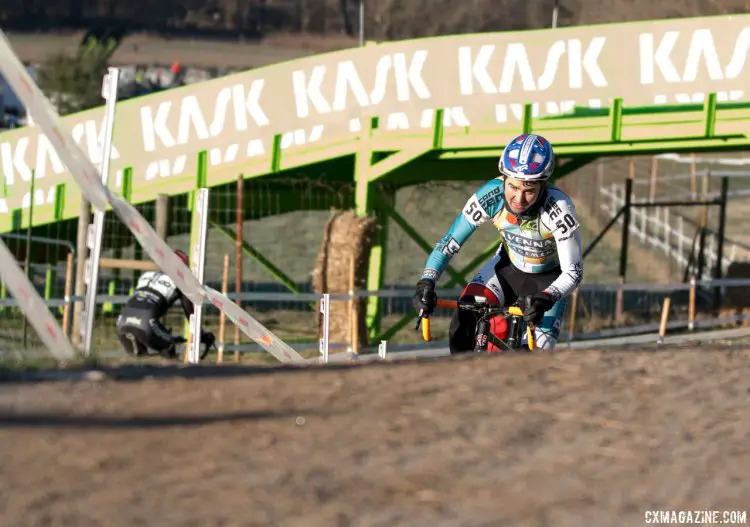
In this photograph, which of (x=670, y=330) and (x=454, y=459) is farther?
(x=670, y=330)

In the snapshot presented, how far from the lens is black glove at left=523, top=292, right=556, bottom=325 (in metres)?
8.22

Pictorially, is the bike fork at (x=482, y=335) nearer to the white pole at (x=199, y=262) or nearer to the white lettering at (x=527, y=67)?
the white pole at (x=199, y=262)

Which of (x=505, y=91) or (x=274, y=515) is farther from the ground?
(x=505, y=91)

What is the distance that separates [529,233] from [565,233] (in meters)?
0.32

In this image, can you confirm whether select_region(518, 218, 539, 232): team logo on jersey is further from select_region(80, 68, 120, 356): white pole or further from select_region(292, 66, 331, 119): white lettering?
select_region(292, 66, 331, 119): white lettering

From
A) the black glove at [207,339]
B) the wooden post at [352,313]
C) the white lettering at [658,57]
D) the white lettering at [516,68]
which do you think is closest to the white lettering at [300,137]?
the wooden post at [352,313]

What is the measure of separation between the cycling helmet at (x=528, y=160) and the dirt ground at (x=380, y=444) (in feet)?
6.14

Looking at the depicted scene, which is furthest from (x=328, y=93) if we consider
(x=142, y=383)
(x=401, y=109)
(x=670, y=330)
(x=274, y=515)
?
(x=274, y=515)

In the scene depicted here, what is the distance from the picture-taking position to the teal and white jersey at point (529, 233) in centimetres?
880

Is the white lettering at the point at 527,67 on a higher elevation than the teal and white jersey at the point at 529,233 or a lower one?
higher

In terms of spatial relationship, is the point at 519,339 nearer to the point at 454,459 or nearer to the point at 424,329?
the point at 424,329

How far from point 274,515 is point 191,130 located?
600 inches

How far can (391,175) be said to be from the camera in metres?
19.5

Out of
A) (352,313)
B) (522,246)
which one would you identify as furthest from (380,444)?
(352,313)
